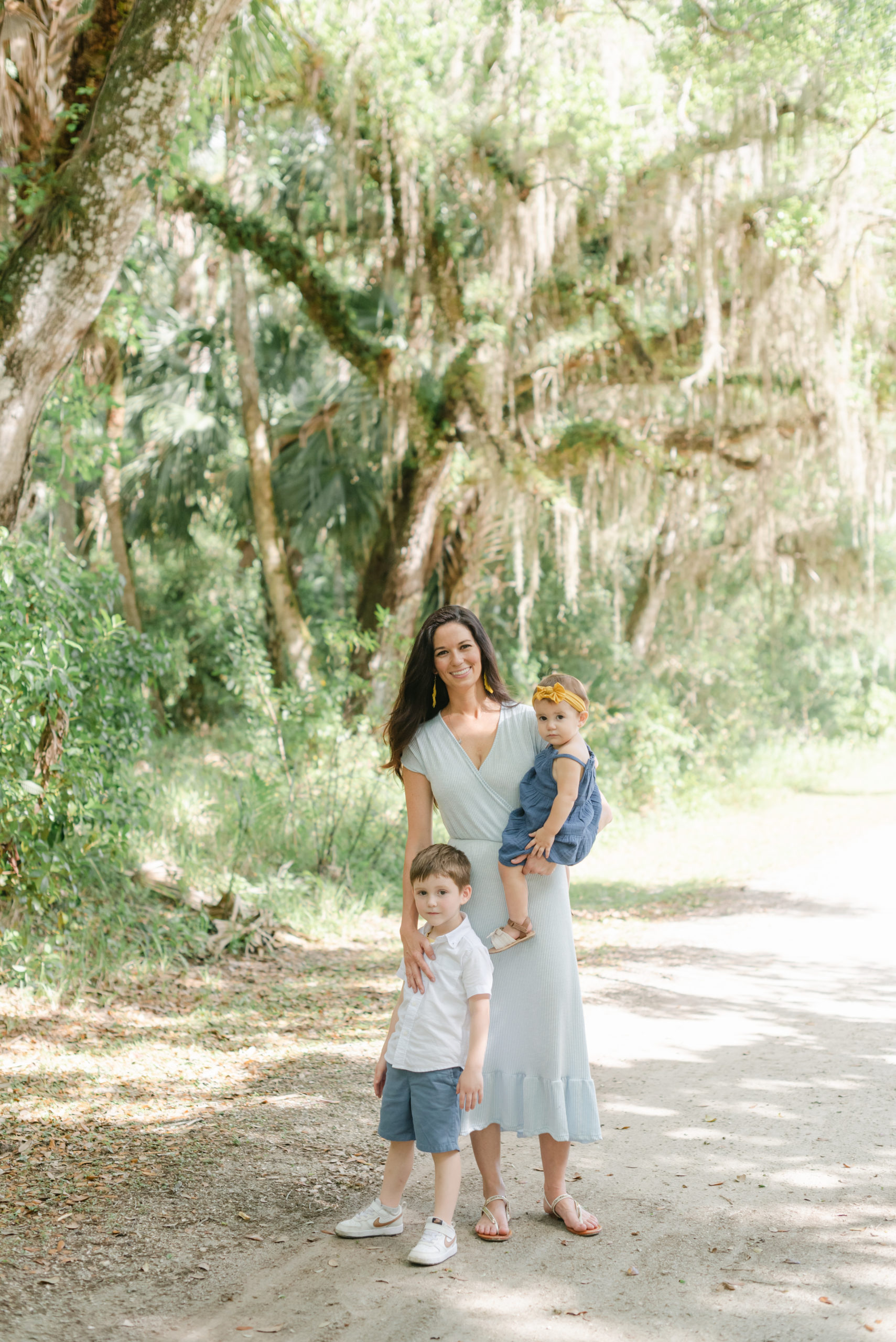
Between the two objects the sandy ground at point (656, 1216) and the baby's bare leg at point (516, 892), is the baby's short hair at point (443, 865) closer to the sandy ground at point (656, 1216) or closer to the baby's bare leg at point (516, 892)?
the baby's bare leg at point (516, 892)

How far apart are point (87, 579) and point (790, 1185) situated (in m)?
4.39

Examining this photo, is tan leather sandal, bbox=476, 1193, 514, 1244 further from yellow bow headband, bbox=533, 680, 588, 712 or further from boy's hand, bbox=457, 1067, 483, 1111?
yellow bow headband, bbox=533, 680, 588, 712

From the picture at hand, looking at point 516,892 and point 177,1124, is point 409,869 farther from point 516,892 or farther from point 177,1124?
point 177,1124

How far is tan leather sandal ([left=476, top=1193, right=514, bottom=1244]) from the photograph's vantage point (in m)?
3.00

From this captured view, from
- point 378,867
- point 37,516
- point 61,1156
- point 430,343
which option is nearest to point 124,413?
point 37,516

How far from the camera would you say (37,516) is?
43.4 ft

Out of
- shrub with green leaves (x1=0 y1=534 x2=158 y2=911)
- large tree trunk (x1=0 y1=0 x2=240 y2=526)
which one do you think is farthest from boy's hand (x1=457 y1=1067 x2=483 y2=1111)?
large tree trunk (x1=0 y1=0 x2=240 y2=526)

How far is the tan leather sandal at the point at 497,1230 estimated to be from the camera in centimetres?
300

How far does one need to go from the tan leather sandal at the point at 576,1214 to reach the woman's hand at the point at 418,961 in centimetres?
73

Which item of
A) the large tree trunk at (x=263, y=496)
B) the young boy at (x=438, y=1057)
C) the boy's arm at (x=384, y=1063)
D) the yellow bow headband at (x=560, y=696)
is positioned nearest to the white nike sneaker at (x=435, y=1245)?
the young boy at (x=438, y=1057)

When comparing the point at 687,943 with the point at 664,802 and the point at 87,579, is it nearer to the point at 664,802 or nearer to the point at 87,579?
the point at 87,579

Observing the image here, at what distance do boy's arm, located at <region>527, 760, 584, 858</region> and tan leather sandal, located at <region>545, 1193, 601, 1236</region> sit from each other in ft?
3.23

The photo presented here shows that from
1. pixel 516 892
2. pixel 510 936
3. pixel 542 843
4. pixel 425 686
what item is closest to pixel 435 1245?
pixel 510 936

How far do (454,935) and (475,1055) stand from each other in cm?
31
